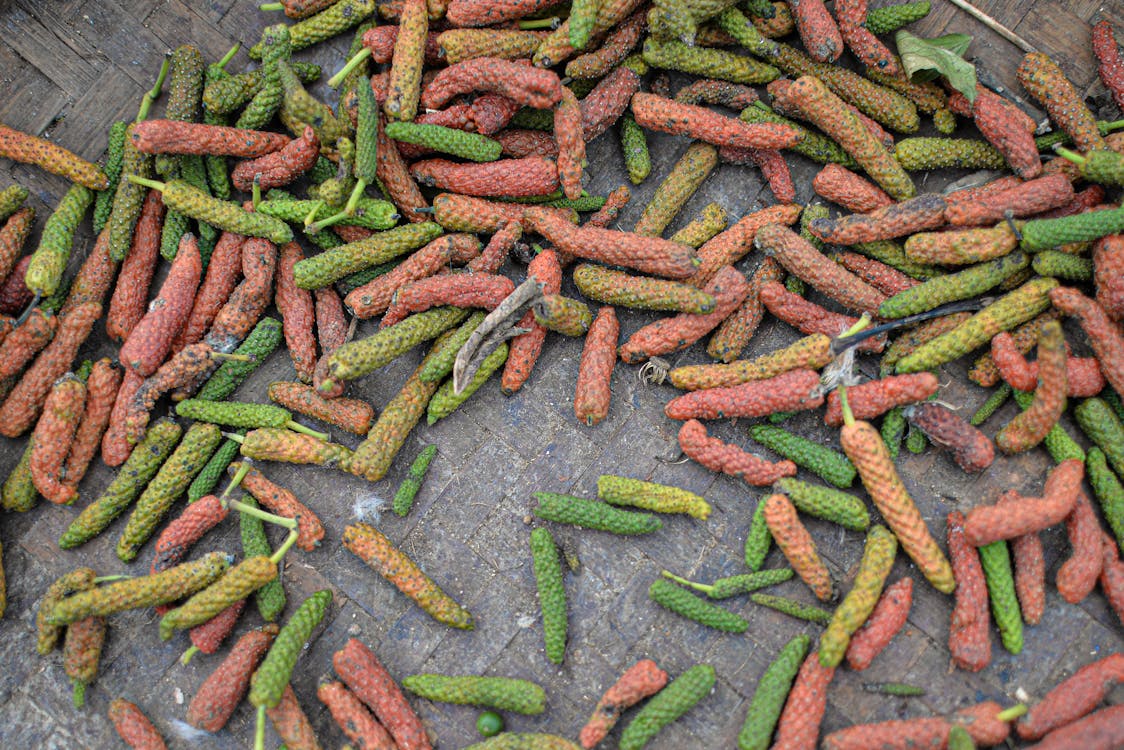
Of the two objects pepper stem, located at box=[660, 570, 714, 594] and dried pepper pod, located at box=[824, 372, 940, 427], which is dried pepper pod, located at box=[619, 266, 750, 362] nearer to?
dried pepper pod, located at box=[824, 372, 940, 427]

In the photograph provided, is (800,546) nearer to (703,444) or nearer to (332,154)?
(703,444)

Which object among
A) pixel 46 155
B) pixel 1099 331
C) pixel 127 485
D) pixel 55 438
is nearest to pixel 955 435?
pixel 1099 331

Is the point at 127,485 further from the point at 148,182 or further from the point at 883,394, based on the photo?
the point at 883,394

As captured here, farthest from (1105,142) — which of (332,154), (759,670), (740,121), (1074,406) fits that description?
(332,154)

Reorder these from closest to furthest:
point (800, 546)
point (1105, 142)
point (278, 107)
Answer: point (800, 546), point (1105, 142), point (278, 107)

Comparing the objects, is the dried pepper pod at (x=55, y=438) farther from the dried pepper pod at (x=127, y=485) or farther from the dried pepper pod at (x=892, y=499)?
the dried pepper pod at (x=892, y=499)

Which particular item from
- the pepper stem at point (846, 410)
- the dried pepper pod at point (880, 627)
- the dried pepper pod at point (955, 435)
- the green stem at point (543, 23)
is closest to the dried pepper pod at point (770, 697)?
the dried pepper pod at point (880, 627)
